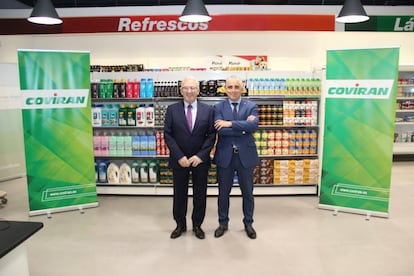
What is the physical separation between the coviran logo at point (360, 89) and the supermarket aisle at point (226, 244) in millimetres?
1690

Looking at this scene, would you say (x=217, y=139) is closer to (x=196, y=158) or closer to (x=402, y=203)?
(x=196, y=158)

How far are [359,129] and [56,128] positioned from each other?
427cm

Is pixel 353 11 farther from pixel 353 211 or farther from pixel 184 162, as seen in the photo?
pixel 184 162

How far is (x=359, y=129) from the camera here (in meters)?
4.64

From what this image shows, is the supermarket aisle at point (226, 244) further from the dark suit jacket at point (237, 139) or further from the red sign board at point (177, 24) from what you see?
the red sign board at point (177, 24)

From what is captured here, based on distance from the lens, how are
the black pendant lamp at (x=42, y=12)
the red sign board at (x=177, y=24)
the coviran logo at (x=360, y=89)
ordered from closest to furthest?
the coviran logo at (x=360, y=89) < the black pendant lamp at (x=42, y=12) < the red sign board at (x=177, y=24)

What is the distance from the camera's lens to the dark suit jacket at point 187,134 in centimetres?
378

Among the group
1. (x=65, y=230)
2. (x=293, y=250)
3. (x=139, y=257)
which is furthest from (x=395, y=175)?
(x=65, y=230)

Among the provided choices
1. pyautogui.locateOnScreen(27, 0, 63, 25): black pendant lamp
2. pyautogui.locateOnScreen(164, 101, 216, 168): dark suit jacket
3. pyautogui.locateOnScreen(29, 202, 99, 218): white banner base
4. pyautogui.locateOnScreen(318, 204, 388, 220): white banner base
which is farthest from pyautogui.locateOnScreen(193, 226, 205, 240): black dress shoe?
pyautogui.locateOnScreen(27, 0, 63, 25): black pendant lamp

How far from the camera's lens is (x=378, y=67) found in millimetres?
4453

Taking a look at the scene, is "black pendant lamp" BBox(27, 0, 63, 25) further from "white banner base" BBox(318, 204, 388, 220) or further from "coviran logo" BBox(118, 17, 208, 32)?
"white banner base" BBox(318, 204, 388, 220)

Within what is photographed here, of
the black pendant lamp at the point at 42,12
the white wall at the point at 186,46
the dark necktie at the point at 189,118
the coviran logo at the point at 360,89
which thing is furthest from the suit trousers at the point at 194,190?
the white wall at the point at 186,46

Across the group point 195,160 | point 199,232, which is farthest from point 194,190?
point 199,232

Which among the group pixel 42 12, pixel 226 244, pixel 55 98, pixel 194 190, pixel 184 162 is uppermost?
pixel 42 12
